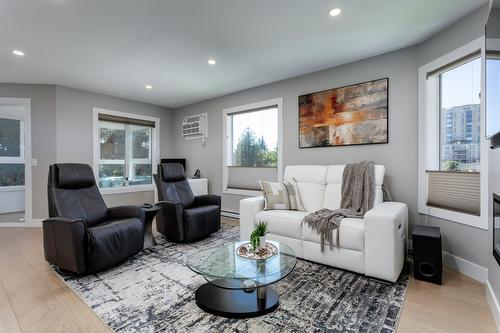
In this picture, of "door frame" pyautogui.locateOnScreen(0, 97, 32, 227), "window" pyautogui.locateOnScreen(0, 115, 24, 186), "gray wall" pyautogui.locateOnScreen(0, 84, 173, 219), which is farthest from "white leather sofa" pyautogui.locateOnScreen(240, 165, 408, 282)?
"window" pyautogui.locateOnScreen(0, 115, 24, 186)

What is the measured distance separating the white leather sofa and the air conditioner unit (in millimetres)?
2416

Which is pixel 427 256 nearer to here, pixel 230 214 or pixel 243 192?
pixel 243 192

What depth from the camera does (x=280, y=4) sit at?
2176mm

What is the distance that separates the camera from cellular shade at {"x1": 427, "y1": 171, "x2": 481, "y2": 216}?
2361mm

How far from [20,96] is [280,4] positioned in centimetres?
464

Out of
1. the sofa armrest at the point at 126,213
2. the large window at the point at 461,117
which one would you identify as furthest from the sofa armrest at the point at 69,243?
the large window at the point at 461,117

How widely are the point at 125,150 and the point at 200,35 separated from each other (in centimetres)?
354

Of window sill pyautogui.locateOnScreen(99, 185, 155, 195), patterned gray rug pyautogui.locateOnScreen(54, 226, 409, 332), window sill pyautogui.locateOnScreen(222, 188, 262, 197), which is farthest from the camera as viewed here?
window sill pyautogui.locateOnScreen(99, 185, 155, 195)

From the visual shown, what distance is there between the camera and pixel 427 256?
224cm

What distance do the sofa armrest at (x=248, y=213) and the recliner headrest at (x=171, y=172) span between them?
51.7 inches

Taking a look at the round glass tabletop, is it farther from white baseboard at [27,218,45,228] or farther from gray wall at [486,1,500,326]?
white baseboard at [27,218,45,228]

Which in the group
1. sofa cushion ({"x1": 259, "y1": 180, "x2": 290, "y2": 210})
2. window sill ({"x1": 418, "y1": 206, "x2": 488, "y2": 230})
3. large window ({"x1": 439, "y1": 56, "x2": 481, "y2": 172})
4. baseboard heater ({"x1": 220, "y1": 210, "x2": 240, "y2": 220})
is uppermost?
large window ({"x1": 439, "y1": 56, "x2": 481, "y2": 172})

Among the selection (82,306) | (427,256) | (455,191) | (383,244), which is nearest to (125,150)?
(82,306)

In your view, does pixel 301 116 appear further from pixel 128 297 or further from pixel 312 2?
pixel 128 297
